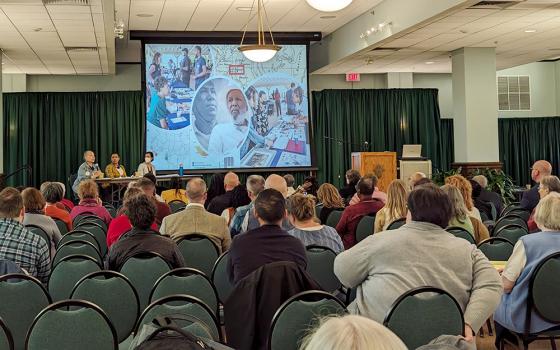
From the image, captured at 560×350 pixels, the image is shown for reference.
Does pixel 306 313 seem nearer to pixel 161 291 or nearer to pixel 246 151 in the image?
pixel 161 291

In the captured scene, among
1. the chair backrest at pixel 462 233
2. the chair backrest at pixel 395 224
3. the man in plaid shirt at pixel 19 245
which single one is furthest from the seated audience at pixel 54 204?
the chair backrest at pixel 462 233

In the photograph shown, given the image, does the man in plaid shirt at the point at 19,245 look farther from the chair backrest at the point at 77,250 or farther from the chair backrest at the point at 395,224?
the chair backrest at the point at 395,224

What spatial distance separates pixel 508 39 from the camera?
586 inches

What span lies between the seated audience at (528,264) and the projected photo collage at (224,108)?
12.2m

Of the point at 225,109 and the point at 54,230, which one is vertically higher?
the point at 225,109

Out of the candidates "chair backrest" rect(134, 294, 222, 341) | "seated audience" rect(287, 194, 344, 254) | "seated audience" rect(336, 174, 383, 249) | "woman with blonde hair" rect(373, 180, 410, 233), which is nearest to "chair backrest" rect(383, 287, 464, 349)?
"chair backrest" rect(134, 294, 222, 341)

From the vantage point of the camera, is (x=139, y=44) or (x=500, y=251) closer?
(x=500, y=251)

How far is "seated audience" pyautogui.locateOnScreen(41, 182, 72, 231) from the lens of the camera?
8383 millimetres

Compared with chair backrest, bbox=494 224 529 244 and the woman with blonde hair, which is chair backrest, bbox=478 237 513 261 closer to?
chair backrest, bbox=494 224 529 244

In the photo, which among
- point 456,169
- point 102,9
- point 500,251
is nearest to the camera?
point 500,251

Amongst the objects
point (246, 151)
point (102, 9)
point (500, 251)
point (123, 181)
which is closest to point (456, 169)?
point (246, 151)

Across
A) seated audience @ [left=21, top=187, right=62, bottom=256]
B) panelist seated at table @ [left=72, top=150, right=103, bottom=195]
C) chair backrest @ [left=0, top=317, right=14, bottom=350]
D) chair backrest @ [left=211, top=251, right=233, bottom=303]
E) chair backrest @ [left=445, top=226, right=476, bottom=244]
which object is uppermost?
panelist seated at table @ [left=72, top=150, right=103, bottom=195]

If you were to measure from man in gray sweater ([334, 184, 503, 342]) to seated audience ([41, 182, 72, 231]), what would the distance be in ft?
17.1

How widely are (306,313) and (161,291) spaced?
45.8 inches
